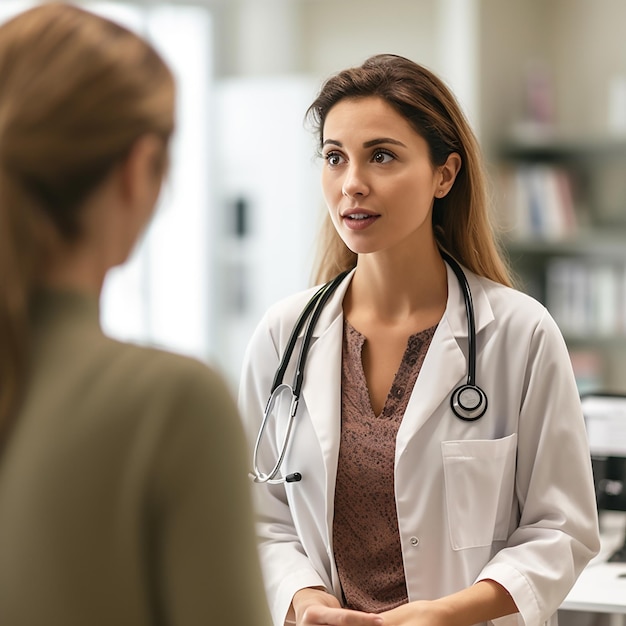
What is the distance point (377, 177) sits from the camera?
1599 mm

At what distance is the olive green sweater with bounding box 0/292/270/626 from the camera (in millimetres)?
753

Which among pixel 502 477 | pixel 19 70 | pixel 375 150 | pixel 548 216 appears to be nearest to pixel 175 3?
pixel 548 216

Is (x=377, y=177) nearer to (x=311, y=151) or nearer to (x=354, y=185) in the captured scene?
(x=354, y=185)

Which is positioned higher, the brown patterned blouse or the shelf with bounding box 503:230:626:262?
the shelf with bounding box 503:230:626:262

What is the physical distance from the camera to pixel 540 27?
5.21 meters

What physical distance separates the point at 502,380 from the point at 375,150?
440mm

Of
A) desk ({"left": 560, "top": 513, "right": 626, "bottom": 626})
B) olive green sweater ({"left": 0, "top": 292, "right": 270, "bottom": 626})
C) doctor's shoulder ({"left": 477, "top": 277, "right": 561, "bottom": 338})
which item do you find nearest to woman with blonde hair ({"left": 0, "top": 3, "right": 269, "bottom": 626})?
olive green sweater ({"left": 0, "top": 292, "right": 270, "bottom": 626})

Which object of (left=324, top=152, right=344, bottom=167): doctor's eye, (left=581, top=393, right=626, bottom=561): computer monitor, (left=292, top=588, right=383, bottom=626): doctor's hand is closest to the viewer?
(left=292, top=588, right=383, bottom=626): doctor's hand

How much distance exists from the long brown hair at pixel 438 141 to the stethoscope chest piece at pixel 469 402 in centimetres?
27

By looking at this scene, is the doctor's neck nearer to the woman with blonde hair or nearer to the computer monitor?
the computer monitor

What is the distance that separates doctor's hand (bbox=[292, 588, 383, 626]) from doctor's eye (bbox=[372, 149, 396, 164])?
0.72 metres

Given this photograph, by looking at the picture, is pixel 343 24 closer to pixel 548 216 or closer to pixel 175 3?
pixel 175 3

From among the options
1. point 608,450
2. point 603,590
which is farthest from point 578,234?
point 603,590

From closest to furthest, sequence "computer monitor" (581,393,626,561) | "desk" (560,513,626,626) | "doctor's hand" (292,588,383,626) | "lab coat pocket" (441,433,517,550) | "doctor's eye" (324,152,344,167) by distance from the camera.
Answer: "doctor's hand" (292,588,383,626), "lab coat pocket" (441,433,517,550), "doctor's eye" (324,152,344,167), "desk" (560,513,626,626), "computer monitor" (581,393,626,561)
